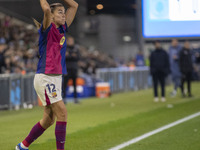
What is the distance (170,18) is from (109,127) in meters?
3.73

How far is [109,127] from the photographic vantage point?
33.1 ft

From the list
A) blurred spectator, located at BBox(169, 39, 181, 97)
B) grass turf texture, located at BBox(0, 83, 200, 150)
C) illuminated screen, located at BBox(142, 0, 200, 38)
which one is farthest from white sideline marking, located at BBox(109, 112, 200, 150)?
blurred spectator, located at BBox(169, 39, 181, 97)

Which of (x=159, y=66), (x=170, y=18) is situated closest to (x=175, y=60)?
(x=159, y=66)

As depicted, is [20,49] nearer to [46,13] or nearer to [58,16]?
[58,16]

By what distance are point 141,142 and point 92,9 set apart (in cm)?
1003

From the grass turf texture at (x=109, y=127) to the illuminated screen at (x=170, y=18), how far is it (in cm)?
213

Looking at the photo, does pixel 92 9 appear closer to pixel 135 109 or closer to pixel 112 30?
pixel 135 109

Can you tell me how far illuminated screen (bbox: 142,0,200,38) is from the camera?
434 inches

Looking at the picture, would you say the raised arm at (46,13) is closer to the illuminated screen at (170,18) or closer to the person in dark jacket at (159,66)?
the illuminated screen at (170,18)

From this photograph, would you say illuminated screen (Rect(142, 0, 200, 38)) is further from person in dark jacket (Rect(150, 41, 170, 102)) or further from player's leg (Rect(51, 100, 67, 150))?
player's leg (Rect(51, 100, 67, 150))

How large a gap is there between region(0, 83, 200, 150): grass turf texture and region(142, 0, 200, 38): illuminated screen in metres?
2.13

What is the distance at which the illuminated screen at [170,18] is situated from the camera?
36.2 ft

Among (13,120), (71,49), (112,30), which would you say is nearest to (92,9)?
(71,49)

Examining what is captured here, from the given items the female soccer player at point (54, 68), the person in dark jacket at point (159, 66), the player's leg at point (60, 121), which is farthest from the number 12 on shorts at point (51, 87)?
the person in dark jacket at point (159, 66)
